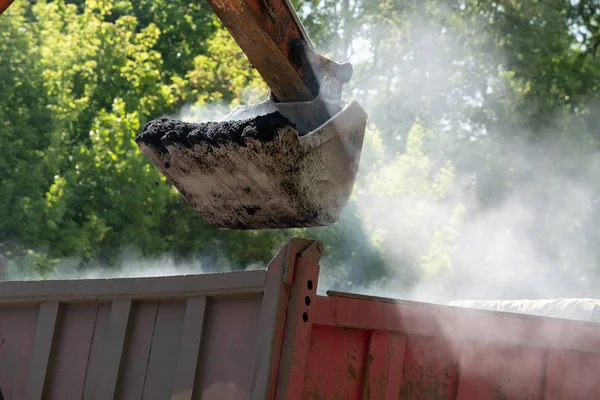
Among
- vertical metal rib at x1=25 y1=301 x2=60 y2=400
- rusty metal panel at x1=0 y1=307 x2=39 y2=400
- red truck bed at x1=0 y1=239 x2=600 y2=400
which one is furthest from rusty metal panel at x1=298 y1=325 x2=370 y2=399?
rusty metal panel at x1=0 y1=307 x2=39 y2=400

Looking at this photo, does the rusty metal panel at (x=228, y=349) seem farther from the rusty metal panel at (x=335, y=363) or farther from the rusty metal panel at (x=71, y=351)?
the rusty metal panel at (x=71, y=351)

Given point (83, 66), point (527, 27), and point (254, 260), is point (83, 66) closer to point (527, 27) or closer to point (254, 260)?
point (254, 260)

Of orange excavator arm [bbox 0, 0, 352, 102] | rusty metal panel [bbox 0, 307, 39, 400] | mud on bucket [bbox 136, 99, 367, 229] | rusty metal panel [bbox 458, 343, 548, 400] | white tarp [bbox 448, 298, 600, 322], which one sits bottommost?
rusty metal panel [bbox 0, 307, 39, 400]

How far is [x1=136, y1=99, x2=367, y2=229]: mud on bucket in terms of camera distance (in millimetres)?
4402

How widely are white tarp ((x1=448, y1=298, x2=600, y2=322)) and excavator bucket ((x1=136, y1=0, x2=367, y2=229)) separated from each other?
1.19 meters

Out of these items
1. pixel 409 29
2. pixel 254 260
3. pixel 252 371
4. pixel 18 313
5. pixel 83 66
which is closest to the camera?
pixel 252 371

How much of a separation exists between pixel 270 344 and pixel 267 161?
126 centimetres

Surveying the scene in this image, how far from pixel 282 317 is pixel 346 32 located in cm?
2400

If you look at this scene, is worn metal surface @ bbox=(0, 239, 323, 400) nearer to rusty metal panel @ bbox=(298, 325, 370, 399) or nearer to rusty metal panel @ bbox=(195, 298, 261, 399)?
rusty metal panel @ bbox=(195, 298, 261, 399)

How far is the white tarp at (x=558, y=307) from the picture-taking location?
5.37 metres

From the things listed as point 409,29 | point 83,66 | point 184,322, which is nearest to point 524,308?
point 184,322

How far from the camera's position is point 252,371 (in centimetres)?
339

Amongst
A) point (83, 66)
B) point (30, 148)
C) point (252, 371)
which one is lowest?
point (252, 371)

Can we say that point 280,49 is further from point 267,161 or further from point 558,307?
point 558,307
